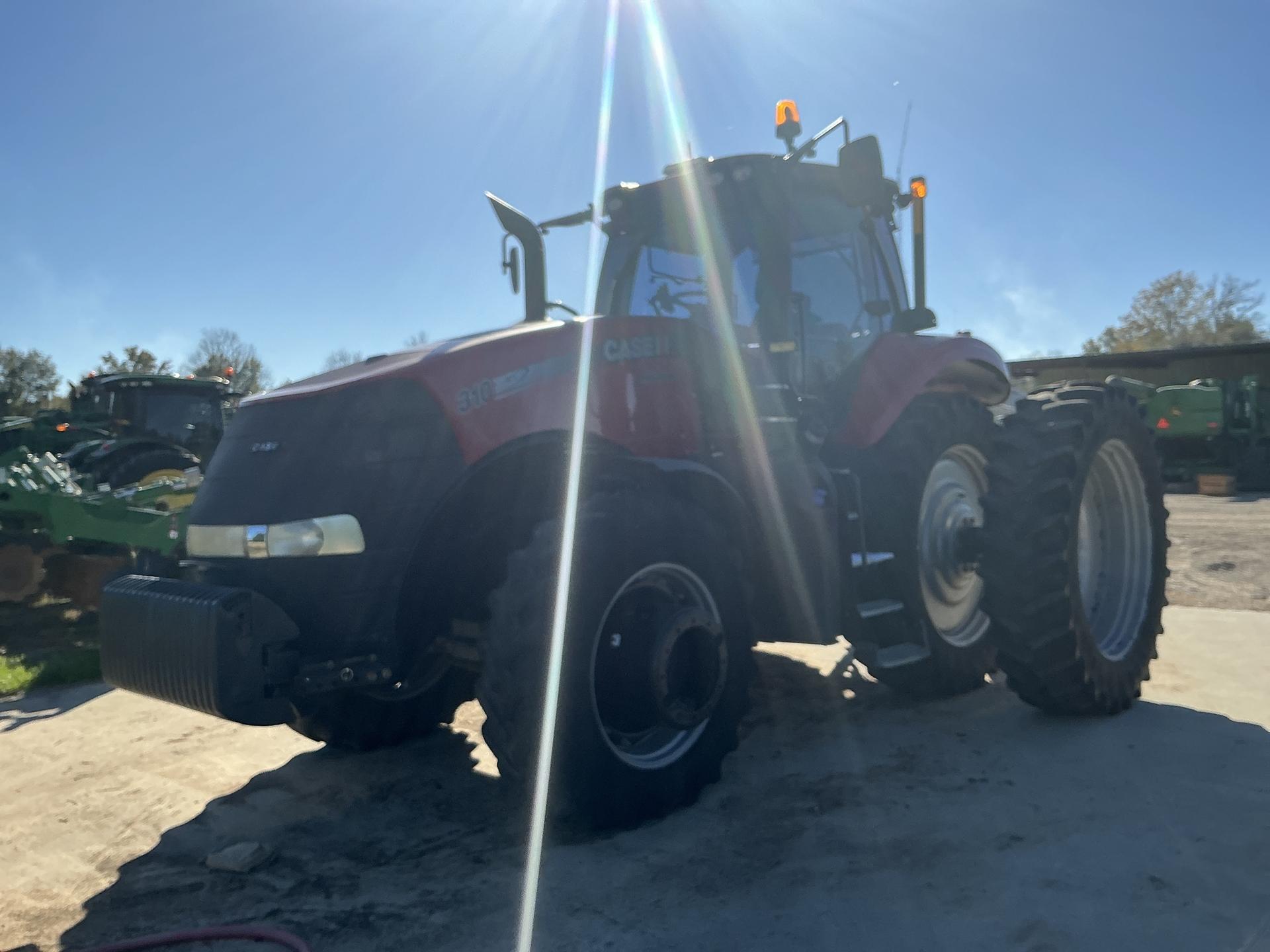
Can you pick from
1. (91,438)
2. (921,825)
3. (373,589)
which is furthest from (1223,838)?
(91,438)

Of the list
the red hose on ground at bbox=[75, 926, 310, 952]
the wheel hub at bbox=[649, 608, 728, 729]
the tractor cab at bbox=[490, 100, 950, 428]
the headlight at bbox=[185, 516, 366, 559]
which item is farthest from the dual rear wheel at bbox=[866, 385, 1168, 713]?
the red hose on ground at bbox=[75, 926, 310, 952]

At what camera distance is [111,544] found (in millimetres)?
8227

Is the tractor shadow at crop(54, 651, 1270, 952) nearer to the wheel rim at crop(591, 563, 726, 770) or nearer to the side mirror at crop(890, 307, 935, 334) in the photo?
the wheel rim at crop(591, 563, 726, 770)

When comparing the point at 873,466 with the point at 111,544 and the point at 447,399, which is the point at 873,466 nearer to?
the point at 447,399

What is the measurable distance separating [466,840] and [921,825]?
145 centimetres

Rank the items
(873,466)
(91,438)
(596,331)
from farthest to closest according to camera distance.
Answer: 1. (91,438)
2. (873,466)
3. (596,331)

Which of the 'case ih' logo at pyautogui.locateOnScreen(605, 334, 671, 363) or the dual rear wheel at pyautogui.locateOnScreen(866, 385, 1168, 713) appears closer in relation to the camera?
the 'case ih' logo at pyautogui.locateOnScreen(605, 334, 671, 363)

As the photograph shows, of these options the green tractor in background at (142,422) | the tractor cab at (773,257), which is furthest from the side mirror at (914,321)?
the green tractor in background at (142,422)

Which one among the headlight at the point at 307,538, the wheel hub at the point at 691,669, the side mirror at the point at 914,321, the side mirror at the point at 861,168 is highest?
the side mirror at the point at 861,168

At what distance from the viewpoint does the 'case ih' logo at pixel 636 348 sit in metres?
3.47

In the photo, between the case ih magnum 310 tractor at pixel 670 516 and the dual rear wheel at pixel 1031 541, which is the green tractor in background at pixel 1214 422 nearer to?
the dual rear wheel at pixel 1031 541

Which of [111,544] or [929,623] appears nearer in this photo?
[929,623]

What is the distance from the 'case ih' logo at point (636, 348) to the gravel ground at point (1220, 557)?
3.43 meters

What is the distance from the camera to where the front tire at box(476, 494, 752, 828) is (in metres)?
2.75
